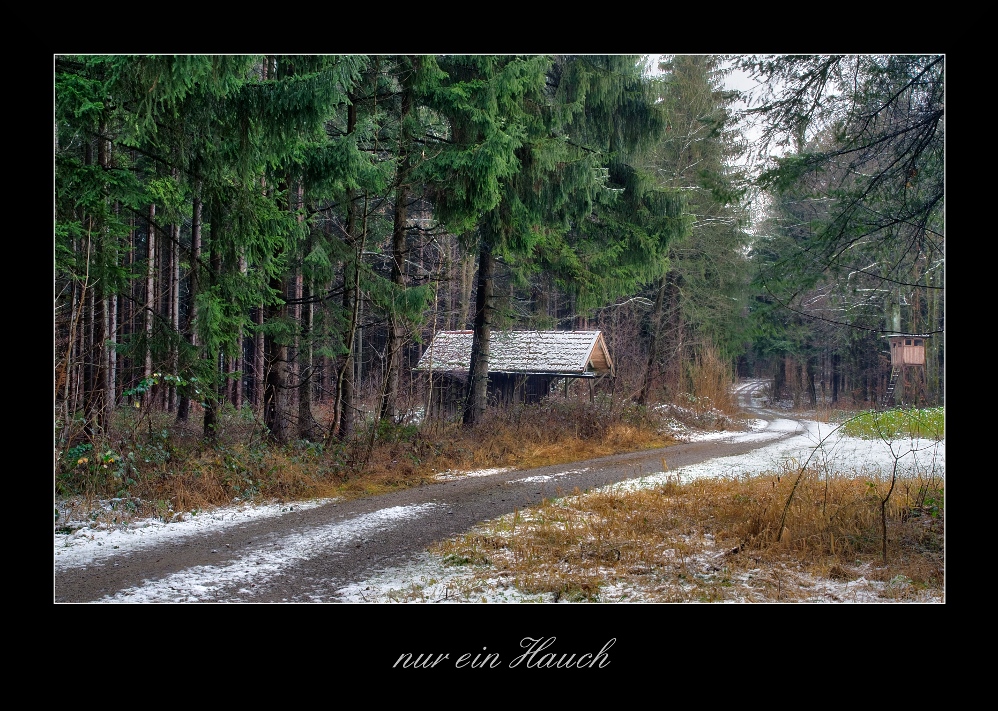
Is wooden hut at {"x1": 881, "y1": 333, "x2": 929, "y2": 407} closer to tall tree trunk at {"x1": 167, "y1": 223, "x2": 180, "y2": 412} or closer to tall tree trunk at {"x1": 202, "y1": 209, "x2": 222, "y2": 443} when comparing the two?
tall tree trunk at {"x1": 202, "y1": 209, "x2": 222, "y2": 443}

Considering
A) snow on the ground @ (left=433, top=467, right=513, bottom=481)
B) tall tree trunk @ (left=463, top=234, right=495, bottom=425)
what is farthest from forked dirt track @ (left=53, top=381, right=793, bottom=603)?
tall tree trunk @ (left=463, top=234, right=495, bottom=425)

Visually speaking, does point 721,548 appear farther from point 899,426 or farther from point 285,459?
point 899,426

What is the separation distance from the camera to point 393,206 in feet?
39.4

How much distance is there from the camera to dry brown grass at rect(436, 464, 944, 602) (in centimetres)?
488

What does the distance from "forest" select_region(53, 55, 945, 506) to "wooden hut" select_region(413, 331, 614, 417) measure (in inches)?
38.7

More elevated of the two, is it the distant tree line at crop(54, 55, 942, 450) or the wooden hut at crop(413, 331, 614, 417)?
the distant tree line at crop(54, 55, 942, 450)

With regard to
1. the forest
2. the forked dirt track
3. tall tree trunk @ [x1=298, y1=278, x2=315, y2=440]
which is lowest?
the forked dirt track

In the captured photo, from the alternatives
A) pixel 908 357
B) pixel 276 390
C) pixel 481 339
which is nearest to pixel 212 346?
pixel 276 390

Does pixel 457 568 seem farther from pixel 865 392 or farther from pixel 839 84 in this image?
pixel 865 392

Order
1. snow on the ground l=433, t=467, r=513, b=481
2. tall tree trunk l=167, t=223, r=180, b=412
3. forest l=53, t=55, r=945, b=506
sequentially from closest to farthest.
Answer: forest l=53, t=55, r=945, b=506, tall tree trunk l=167, t=223, r=180, b=412, snow on the ground l=433, t=467, r=513, b=481

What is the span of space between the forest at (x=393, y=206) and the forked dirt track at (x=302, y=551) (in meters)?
1.32

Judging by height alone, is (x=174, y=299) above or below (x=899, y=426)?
above

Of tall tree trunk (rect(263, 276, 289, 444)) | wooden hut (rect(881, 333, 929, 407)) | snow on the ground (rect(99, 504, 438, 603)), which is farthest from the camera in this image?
wooden hut (rect(881, 333, 929, 407))

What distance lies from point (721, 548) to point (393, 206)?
857 centimetres
